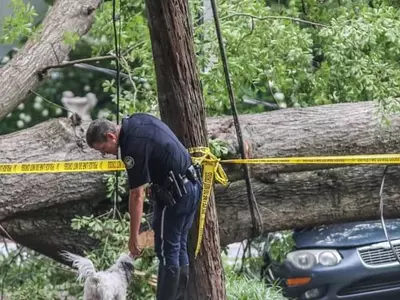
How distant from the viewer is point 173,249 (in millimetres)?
5945

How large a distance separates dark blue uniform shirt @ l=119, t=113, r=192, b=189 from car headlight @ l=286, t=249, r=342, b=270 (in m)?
2.80

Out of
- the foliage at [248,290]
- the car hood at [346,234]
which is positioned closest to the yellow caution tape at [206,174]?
the foliage at [248,290]

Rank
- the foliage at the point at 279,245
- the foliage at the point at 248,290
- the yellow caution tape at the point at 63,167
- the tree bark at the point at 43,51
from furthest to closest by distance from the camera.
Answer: the foliage at the point at 279,245 → the tree bark at the point at 43,51 → the foliage at the point at 248,290 → the yellow caution tape at the point at 63,167

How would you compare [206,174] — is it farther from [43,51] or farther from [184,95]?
[43,51]

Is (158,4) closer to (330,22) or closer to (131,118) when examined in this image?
(131,118)

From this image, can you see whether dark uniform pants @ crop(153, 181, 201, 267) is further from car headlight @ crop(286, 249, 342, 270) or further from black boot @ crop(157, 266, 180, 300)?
car headlight @ crop(286, 249, 342, 270)

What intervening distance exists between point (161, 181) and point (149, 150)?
0.91 ft

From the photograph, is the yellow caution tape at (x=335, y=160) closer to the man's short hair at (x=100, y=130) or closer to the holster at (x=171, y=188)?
the holster at (x=171, y=188)

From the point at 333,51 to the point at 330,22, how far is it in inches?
25.1

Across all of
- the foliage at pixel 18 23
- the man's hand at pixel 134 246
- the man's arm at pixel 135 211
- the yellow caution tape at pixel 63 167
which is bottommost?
the man's hand at pixel 134 246

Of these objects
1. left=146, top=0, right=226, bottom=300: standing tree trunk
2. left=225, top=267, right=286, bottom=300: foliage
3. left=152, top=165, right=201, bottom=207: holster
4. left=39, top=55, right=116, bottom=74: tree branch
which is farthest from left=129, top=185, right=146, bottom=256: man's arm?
left=39, top=55, right=116, bottom=74: tree branch

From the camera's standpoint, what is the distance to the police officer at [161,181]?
220 inches

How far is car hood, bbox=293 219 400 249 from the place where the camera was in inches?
331

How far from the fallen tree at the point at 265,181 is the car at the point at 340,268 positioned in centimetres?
34
